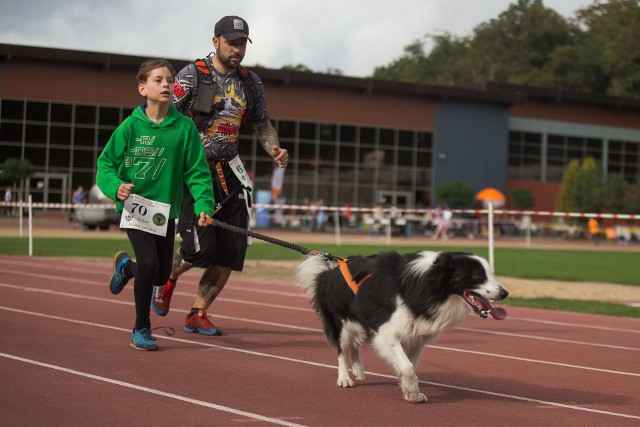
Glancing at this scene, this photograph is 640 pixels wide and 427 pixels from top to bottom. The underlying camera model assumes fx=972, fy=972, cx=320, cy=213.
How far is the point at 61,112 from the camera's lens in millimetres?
55281

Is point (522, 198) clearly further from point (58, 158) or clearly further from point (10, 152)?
point (10, 152)

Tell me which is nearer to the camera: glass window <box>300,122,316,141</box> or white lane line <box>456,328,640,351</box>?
white lane line <box>456,328,640,351</box>

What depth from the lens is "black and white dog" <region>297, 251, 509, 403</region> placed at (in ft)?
20.5

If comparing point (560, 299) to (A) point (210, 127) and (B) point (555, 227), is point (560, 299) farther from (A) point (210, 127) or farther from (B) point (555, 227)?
(B) point (555, 227)

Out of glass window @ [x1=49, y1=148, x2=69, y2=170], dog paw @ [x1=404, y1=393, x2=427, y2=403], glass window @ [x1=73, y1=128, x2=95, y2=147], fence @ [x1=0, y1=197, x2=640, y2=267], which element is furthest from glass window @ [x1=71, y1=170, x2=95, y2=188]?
dog paw @ [x1=404, y1=393, x2=427, y2=403]

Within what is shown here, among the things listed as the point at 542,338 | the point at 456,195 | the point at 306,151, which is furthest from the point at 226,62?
the point at 306,151

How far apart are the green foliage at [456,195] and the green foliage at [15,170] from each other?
2492 centimetres

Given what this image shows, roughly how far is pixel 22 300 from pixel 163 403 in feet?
20.5

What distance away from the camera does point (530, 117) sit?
7094 cm

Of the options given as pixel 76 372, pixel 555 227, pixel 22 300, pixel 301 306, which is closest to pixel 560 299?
pixel 301 306

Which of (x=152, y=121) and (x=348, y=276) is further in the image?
(x=152, y=121)

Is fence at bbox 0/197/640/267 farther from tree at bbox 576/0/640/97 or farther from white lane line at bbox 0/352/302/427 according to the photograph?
tree at bbox 576/0/640/97

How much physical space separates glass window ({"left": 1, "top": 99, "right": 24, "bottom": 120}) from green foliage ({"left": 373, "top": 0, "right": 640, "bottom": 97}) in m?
60.6

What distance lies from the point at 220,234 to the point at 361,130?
54.9 meters
